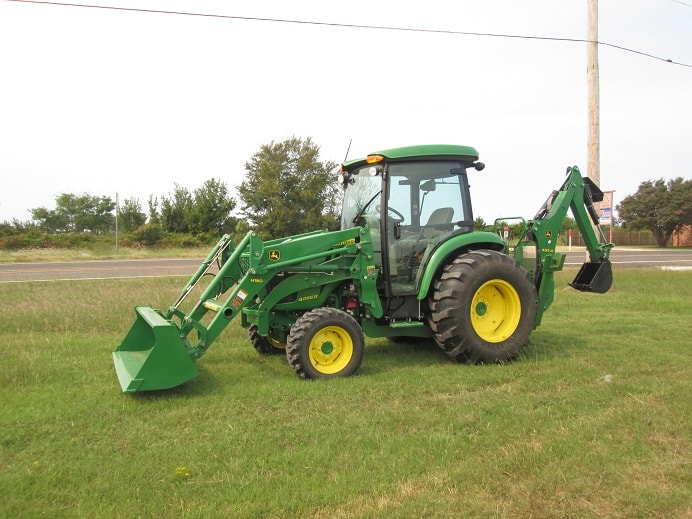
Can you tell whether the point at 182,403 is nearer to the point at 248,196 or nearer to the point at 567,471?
the point at 567,471

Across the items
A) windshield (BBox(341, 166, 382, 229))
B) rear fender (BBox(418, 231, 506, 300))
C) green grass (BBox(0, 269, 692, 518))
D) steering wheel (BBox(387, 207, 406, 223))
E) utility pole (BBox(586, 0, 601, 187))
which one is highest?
utility pole (BBox(586, 0, 601, 187))

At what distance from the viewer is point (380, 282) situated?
6688mm

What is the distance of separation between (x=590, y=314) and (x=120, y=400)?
26.8 ft

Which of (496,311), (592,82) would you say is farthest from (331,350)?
(592,82)

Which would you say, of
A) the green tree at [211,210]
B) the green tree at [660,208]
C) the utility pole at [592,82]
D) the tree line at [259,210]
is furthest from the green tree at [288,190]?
the green tree at [660,208]

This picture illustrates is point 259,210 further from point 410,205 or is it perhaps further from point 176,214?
point 410,205

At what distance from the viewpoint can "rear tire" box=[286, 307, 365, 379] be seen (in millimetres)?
5809

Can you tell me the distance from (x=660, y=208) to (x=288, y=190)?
34.3 metres

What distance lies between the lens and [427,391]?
5.53 metres

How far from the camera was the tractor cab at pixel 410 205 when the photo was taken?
6.62m

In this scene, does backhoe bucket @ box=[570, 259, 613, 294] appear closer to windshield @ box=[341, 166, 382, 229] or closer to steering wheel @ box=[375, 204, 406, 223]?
steering wheel @ box=[375, 204, 406, 223]

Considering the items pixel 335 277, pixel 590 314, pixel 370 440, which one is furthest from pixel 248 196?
pixel 370 440

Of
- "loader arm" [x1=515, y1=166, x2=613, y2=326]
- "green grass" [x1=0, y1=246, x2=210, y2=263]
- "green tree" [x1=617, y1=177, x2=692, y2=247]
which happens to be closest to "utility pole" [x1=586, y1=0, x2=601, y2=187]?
"loader arm" [x1=515, y1=166, x2=613, y2=326]

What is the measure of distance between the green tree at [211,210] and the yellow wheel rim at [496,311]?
35494 mm
